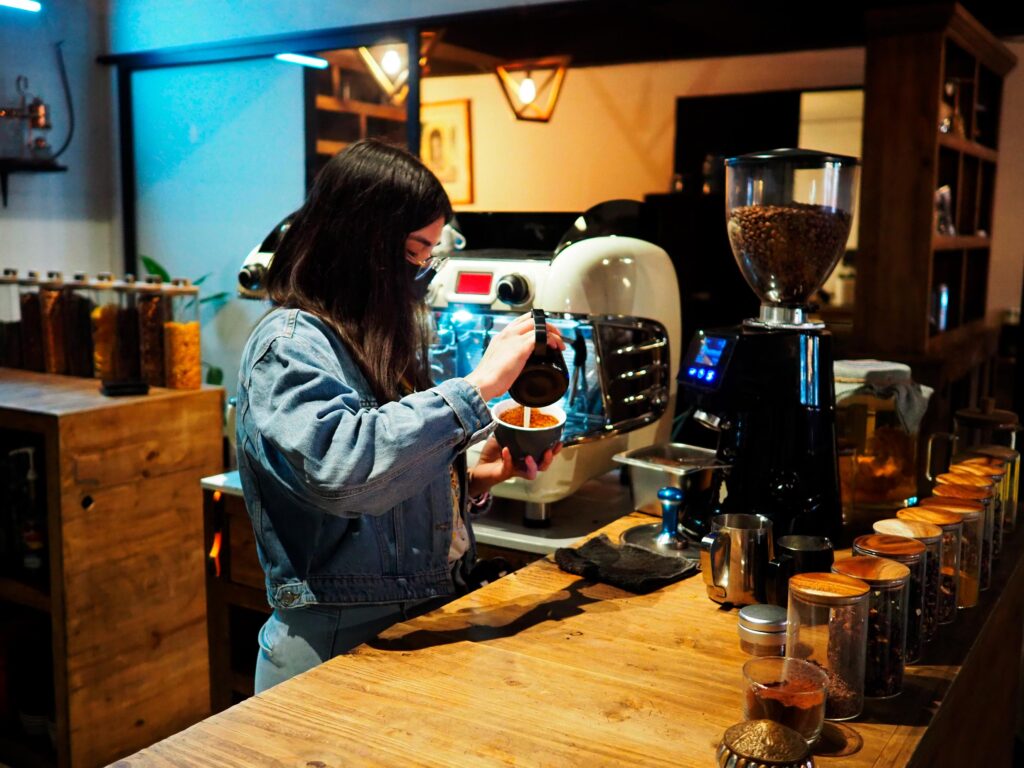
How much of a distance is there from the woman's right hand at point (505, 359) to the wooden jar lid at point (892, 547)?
0.52m

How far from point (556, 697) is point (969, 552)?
74 centimetres

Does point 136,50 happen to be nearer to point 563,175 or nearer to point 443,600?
point 563,175

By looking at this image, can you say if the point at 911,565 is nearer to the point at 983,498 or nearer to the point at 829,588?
the point at 829,588

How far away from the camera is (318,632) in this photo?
58.7 inches

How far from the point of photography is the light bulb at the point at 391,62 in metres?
3.76

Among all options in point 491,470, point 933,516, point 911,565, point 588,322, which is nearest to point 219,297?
point 588,322

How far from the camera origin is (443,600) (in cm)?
160

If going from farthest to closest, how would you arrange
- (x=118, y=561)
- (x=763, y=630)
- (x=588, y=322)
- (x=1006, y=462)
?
(x=118, y=561)
(x=588, y=322)
(x=1006, y=462)
(x=763, y=630)

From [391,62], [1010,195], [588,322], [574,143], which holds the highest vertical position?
[391,62]

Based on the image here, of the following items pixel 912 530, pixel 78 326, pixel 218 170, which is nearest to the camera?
pixel 912 530

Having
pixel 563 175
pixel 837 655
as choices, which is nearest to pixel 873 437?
pixel 837 655

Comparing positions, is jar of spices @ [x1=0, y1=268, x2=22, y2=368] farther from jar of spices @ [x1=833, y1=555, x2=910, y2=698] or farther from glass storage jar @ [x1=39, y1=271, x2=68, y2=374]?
jar of spices @ [x1=833, y1=555, x2=910, y2=698]

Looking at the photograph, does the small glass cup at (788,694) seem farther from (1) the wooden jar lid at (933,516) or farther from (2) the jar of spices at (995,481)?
(2) the jar of spices at (995,481)

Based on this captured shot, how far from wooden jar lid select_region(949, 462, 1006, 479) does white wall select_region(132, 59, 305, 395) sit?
2.95 metres
